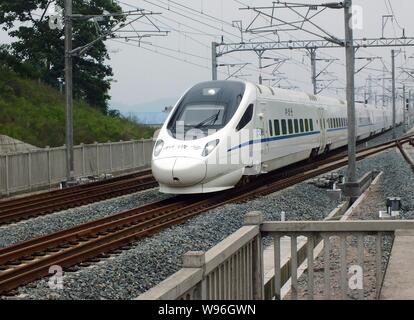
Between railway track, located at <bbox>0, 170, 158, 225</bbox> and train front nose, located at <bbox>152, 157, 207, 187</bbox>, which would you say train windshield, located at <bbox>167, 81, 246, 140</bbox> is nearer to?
train front nose, located at <bbox>152, 157, 207, 187</bbox>

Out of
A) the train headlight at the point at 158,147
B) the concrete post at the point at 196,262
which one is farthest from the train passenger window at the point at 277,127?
the concrete post at the point at 196,262

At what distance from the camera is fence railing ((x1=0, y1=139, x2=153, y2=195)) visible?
2127 cm

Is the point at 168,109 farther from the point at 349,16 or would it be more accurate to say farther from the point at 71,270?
the point at 71,270

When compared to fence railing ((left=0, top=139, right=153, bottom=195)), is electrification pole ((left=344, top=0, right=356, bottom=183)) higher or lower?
higher

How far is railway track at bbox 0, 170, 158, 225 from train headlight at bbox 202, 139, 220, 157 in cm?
373

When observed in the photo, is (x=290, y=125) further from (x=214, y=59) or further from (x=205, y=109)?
(x=214, y=59)

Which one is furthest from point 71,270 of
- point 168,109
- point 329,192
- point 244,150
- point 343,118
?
point 343,118

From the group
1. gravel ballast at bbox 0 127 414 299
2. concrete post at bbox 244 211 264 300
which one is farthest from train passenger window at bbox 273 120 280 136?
concrete post at bbox 244 211 264 300

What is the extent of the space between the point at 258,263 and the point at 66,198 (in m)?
12.9

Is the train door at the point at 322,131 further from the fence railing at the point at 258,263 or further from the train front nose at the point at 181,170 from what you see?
the fence railing at the point at 258,263

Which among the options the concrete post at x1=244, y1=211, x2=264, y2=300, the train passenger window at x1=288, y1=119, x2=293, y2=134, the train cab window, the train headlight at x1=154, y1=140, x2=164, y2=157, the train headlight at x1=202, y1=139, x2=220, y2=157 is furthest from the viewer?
the train passenger window at x1=288, y1=119, x2=293, y2=134

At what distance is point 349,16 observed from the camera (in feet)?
62.5

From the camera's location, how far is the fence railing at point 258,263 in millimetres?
4828

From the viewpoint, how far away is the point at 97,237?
12188 mm
